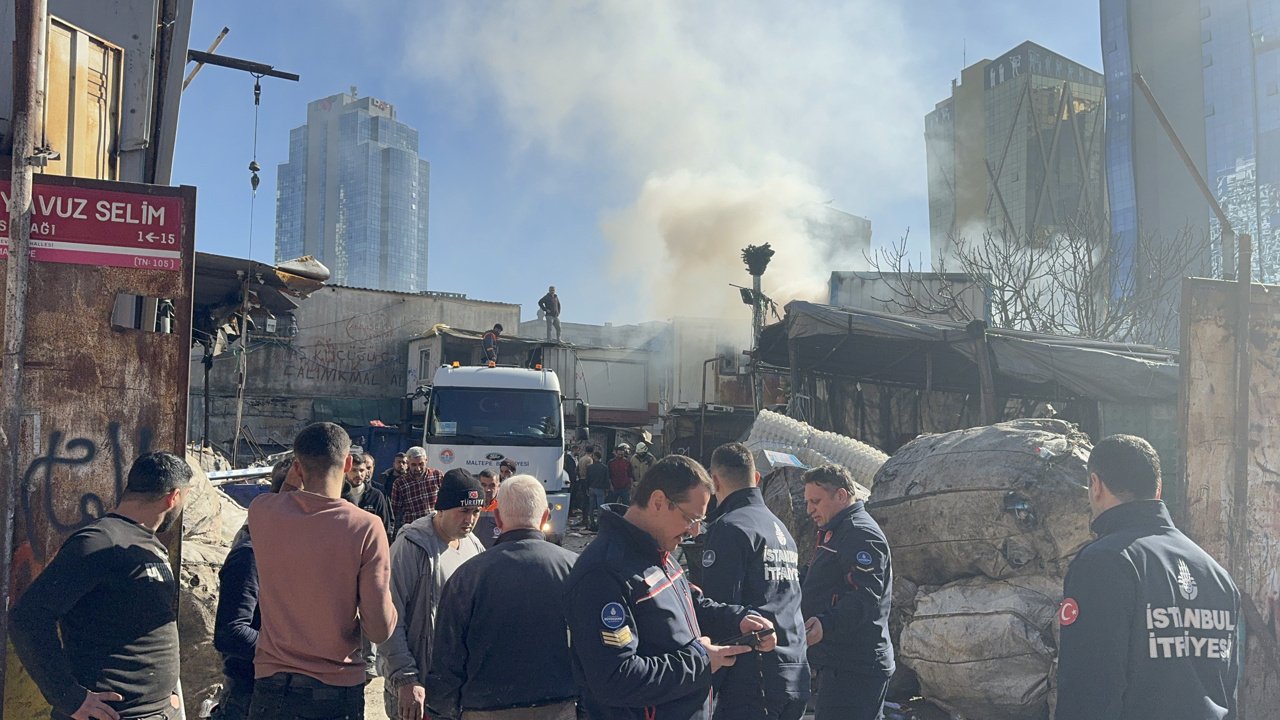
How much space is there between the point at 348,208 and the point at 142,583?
146168mm

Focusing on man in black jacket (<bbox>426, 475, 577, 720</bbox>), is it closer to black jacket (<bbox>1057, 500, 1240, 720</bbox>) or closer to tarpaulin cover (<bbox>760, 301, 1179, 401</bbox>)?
black jacket (<bbox>1057, 500, 1240, 720</bbox>)

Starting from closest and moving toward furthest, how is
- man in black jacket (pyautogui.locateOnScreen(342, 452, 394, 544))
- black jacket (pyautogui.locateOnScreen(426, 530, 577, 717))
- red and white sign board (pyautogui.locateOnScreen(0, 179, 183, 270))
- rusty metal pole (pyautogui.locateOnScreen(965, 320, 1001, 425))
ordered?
black jacket (pyautogui.locateOnScreen(426, 530, 577, 717)) < red and white sign board (pyautogui.locateOnScreen(0, 179, 183, 270)) < man in black jacket (pyautogui.locateOnScreen(342, 452, 394, 544)) < rusty metal pole (pyautogui.locateOnScreen(965, 320, 1001, 425))

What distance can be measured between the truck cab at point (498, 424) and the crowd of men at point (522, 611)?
881cm

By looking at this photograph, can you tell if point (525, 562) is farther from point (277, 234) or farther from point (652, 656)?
point (277, 234)

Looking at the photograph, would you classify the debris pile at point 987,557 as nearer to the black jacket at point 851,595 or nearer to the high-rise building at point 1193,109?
the black jacket at point 851,595

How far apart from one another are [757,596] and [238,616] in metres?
2.06

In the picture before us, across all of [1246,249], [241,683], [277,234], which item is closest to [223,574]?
[241,683]

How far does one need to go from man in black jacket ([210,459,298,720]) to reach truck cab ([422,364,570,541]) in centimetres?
880

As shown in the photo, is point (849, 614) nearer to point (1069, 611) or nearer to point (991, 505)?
point (1069, 611)

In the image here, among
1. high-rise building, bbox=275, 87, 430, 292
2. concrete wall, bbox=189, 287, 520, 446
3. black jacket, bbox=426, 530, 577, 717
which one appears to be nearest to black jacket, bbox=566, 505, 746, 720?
black jacket, bbox=426, 530, 577, 717

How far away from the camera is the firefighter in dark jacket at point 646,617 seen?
8.63 ft

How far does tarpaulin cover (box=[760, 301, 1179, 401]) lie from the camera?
33.1 feet

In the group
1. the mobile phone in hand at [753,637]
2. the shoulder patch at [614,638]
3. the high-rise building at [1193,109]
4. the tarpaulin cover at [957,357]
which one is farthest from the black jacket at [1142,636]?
the high-rise building at [1193,109]

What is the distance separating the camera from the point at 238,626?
11.5 ft
